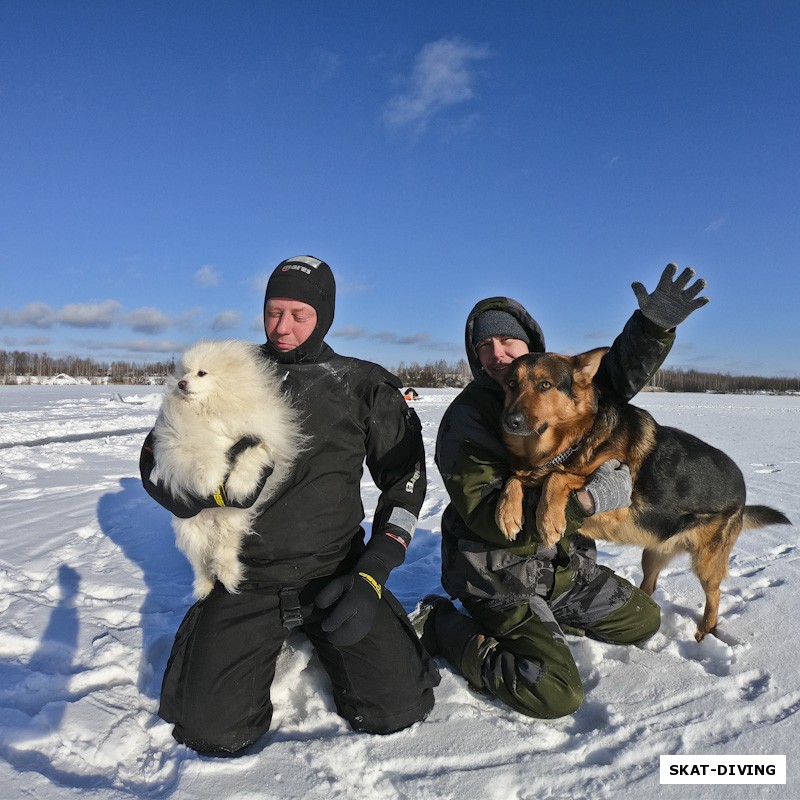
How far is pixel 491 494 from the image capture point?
270 centimetres

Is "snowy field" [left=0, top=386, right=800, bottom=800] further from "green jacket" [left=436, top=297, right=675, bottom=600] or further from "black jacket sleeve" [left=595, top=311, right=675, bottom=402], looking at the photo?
"black jacket sleeve" [left=595, top=311, right=675, bottom=402]

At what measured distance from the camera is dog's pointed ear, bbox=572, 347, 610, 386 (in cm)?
287

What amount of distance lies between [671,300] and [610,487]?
0.94m

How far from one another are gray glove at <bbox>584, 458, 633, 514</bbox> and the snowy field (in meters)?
0.82

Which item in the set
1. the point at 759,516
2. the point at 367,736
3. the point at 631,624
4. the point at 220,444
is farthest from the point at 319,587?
the point at 759,516

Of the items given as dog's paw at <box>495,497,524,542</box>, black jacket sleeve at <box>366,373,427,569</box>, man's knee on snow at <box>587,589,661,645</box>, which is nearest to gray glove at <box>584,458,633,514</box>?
dog's paw at <box>495,497,524,542</box>

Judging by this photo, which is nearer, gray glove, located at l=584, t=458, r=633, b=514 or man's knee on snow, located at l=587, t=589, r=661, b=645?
gray glove, located at l=584, t=458, r=633, b=514

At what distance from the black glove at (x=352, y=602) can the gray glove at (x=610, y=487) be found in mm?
1047

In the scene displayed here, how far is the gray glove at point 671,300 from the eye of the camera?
2.61m
